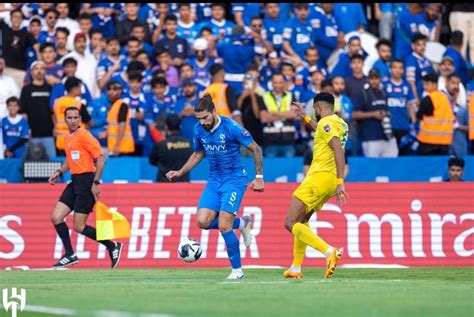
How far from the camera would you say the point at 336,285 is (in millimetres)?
15508

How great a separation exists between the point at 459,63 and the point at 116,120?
7402 millimetres

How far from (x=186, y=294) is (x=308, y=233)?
3283 mm

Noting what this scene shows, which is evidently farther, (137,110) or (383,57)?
(383,57)

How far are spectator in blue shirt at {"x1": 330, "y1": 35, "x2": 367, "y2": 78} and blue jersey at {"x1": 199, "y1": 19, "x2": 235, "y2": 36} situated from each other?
2.22 meters

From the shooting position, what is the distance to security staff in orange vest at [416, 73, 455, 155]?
81.9 ft

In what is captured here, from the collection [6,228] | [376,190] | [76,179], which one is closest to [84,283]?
[76,179]

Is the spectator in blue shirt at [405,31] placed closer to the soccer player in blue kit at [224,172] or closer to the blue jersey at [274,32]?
the blue jersey at [274,32]

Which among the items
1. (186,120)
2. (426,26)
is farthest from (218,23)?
(426,26)

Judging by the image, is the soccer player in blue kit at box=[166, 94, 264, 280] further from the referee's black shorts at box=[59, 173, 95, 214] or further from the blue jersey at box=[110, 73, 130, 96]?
the blue jersey at box=[110, 73, 130, 96]

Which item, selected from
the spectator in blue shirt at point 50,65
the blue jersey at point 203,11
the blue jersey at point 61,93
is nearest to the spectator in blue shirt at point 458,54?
the blue jersey at point 203,11

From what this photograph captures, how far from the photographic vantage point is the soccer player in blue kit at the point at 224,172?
16.9m

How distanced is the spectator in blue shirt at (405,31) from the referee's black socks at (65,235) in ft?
33.6

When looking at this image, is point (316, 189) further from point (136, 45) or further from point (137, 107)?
point (136, 45)

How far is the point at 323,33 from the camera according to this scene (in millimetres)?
27172
